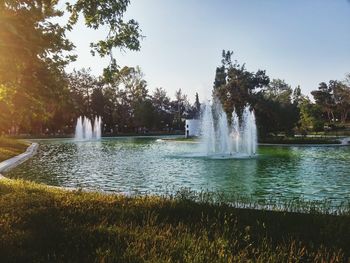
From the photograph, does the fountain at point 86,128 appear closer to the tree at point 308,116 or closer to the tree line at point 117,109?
the tree line at point 117,109

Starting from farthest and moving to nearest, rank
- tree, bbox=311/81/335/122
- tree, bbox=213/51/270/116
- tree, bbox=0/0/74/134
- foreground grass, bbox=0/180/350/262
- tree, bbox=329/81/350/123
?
tree, bbox=311/81/335/122 < tree, bbox=329/81/350/123 < tree, bbox=213/51/270/116 < tree, bbox=0/0/74/134 < foreground grass, bbox=0/180/350/262

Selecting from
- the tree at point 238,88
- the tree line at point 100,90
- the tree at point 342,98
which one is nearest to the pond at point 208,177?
the tree line at point 100,90

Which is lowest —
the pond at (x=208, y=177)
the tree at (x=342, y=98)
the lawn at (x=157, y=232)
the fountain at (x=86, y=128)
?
the pond at (x=208, y=177)

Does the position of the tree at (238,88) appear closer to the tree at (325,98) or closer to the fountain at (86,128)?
the fountain at (86,128)

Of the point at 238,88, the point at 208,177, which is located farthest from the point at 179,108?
the point at 208,177

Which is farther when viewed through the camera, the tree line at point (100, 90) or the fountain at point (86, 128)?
the fountain at point (86, 128)

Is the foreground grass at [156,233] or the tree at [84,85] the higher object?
the tree at [84,85]

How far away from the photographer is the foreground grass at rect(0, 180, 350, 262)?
502 cm

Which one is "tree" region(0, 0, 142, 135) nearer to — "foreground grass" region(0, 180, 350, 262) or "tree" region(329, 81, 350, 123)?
"foreground grass" region(0, 180, 350, 262)

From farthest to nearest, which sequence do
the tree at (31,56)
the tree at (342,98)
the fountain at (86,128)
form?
the tree at (342,98)
the fountain at (86,128)
the tree at (31,56)

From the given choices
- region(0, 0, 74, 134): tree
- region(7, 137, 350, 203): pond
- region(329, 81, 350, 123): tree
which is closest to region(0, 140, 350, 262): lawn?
region(0, 0, 74, 134): tree

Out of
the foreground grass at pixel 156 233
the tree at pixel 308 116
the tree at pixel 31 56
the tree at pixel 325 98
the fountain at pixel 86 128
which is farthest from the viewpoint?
the tree at pixel 325 98

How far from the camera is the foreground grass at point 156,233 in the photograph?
16.5 feet

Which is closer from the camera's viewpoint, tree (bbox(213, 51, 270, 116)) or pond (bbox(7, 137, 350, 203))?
pond (bbox(7, 137, 350, 203))
